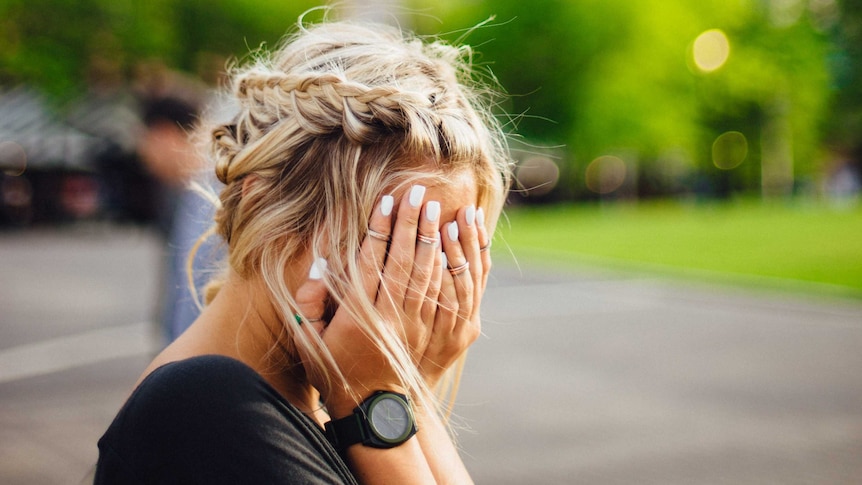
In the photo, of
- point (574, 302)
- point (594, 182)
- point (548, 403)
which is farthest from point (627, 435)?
point (594, 182)

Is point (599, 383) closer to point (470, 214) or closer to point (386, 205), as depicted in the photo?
point (470, 214)

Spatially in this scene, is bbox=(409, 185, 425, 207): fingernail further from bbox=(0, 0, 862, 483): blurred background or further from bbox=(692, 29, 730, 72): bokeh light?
bbox=(692, 29, 730, 72): bokeh light

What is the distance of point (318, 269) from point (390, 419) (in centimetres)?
34

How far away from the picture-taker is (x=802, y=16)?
51031mm

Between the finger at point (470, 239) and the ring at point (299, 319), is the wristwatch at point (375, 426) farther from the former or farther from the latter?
the finger at point (470, 239)

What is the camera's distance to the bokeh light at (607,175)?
52031 mm

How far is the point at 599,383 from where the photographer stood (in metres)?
7.13

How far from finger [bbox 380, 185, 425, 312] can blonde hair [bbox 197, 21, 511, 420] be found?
4 cm

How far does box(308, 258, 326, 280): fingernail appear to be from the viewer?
156cm

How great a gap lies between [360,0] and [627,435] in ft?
22.4

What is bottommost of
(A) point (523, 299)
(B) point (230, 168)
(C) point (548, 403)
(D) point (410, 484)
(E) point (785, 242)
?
(E) point (785, 242)

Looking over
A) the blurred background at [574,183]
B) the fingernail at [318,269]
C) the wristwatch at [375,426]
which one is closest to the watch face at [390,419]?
the wristwatch at [375,426]

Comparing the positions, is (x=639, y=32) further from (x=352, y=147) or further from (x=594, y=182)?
(x=352, y=147)

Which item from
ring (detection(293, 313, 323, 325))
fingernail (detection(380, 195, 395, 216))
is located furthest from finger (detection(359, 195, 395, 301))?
ring (detection(293, 313, 323, 325))
